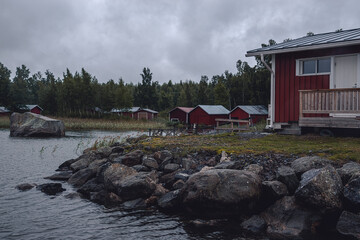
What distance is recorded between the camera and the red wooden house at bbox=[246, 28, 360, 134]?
12.7 meters

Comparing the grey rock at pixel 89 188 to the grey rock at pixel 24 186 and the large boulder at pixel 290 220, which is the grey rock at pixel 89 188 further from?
the large boulder at pixel 290 220

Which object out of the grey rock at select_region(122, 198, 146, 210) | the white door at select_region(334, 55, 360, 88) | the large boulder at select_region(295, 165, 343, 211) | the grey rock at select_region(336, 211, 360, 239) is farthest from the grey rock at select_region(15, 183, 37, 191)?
the white door at select_region(334, 55, 360, 88)

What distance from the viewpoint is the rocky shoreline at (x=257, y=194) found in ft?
23.4

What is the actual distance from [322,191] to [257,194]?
61.5 inches

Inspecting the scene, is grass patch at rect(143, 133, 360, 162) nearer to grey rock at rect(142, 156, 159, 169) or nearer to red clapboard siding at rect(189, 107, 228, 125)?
grey rock at rect(142, 156, 159, 169)

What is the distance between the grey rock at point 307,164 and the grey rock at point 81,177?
7477 mm

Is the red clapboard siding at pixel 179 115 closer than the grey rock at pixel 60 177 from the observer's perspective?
No

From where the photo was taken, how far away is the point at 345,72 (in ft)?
44.9

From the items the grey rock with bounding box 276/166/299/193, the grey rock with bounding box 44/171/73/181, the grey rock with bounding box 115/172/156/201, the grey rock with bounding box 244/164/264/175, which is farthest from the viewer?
the grey rock with bounding box 44/171/73/181

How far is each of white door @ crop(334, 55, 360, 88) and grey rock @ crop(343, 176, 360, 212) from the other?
7594 millimetres

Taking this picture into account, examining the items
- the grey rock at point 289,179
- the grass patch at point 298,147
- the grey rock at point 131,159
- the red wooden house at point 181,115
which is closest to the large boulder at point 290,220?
the grey rock at point 289,179

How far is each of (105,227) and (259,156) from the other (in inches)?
206

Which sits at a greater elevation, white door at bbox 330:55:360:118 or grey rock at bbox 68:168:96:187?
white door at bbox 330:55:360:118

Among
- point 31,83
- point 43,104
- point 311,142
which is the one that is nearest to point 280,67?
point 311,142
